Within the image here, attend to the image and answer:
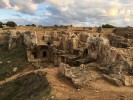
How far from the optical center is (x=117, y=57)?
2909 cm

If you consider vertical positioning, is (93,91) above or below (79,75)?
below

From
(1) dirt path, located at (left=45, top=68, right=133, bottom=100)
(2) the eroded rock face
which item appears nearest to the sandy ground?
(1) dirt path, located at (left=45, top=68, right=133, bottom=100)

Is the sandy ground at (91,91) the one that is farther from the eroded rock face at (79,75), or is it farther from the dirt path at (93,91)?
the eroded rock face at (79,75)

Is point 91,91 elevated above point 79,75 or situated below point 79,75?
below

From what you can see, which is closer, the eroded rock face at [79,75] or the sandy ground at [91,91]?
the sandy ground at [91,91]

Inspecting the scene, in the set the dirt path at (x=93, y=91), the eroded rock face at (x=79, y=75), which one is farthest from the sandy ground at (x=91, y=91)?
the eroded rock face at (x=79, y=75)

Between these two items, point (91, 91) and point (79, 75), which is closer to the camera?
point (91, 91)

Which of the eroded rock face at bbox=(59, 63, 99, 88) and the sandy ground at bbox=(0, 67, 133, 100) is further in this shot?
the eroded rock face at bbox=(59, 63, 99, 88)

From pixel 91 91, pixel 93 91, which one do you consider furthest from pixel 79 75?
pixel 93 91

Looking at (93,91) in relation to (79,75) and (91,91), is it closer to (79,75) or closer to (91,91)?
(91,91)

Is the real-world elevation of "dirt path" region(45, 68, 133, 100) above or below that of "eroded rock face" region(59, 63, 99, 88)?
below

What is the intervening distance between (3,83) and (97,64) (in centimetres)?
1102

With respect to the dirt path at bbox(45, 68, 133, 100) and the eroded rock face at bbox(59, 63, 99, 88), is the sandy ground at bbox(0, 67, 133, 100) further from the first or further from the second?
the eroded rock face at bbox(59, 63, 99, 88)

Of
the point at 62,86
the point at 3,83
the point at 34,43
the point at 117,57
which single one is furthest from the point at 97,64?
the point at 34,43
